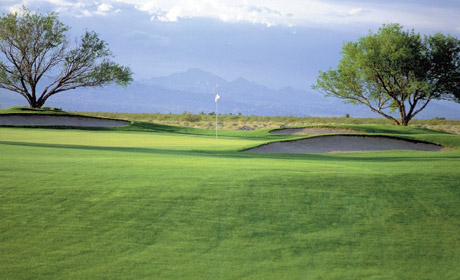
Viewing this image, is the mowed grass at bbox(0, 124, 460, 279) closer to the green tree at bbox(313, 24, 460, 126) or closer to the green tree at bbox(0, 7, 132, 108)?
the green tree at bbox(313, 24, 460, 126)

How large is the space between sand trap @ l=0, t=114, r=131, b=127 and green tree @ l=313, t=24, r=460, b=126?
21.7 meters

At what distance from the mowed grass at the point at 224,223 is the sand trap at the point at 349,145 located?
12972 millimetres

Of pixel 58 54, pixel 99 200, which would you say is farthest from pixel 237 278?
pixel 58 54

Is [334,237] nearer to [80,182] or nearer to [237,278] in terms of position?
[237,278]

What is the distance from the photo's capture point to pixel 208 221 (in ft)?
21.1

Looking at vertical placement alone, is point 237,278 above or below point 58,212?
below

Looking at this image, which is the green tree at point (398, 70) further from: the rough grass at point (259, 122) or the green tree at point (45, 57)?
the green tree at point (45, 57)

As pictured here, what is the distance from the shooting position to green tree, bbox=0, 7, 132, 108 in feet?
136

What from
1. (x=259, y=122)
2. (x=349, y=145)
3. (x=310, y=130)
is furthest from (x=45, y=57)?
(x=259, y=122)

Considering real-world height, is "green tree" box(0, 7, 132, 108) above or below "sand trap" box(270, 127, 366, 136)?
above

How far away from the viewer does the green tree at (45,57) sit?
136ft

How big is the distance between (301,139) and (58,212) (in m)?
17.1

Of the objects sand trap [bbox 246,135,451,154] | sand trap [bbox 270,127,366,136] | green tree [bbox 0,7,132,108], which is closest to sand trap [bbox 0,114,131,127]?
green tree [bbox 0,7,132,108]

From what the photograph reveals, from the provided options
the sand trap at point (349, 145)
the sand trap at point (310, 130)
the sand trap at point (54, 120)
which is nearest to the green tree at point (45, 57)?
the sand trap at point (54, 120)
